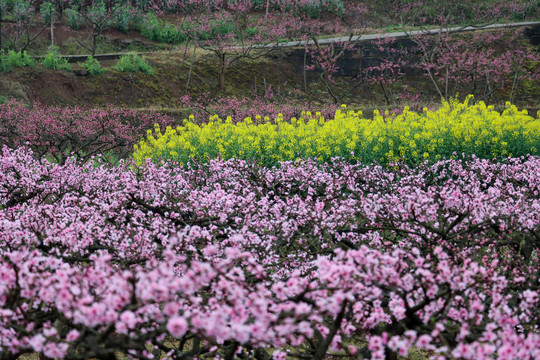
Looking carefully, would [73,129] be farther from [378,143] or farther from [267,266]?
[267,266]

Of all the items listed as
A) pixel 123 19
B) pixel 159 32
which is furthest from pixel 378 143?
pixel 123 19

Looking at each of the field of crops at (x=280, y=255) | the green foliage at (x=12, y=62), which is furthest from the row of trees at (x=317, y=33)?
the field of crops at (x=280, y=255)

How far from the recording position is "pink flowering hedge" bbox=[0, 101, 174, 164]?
39.2 feet

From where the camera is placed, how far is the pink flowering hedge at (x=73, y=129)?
11.9 m

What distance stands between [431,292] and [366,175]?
468 centimetres

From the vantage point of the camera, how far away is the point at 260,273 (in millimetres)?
2172

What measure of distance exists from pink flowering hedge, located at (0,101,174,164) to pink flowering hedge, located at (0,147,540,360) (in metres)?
6.01

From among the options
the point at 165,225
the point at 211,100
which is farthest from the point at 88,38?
the point at 165,225

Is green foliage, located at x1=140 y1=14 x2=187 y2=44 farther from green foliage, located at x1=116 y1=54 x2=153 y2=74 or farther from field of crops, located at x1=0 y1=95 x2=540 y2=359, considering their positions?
field of crops, located at x1=0 y1=95 x2=540 y2=359

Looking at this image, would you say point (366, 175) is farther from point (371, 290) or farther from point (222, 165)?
point (371, 290)

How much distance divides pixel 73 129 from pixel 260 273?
1304 cm

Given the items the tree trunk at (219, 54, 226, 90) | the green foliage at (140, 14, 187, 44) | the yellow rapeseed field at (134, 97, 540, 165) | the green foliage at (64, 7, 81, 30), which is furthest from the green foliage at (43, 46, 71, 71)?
the yellow rapeseed field at (134, 97, 540, 165)

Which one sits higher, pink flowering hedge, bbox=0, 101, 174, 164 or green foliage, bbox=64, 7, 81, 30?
green foliage, bbox=64, 7, 81, 30

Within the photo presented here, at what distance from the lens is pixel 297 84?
26781 mm
